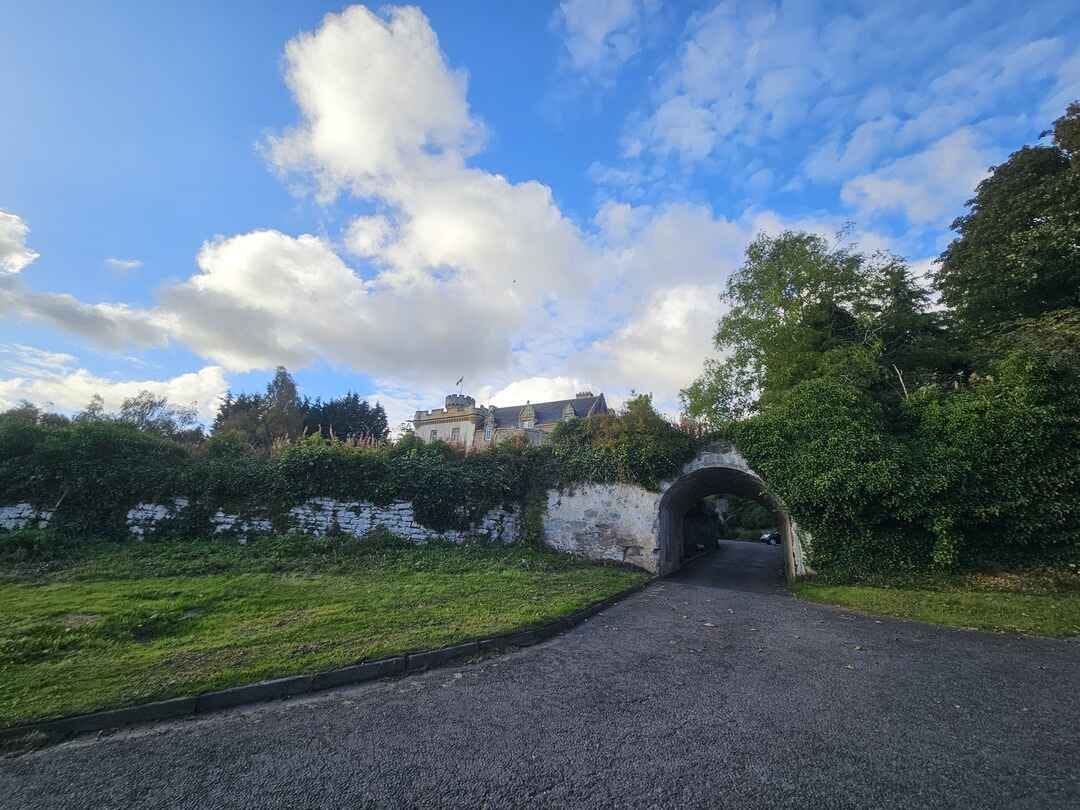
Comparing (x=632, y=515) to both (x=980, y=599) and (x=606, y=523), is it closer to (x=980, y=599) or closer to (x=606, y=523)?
(x=606, y=523)

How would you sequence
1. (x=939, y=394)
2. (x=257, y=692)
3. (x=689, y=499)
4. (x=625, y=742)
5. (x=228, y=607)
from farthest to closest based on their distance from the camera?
(x=689, y=499) → (x=939, y=394) → (x=228, y=607) → (x=257, y=692) → (x=625, y=742)

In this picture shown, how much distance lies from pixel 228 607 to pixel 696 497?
15.9 meters

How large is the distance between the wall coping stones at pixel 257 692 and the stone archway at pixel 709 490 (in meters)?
8.76

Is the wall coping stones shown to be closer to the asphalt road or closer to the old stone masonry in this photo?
the asphalt road

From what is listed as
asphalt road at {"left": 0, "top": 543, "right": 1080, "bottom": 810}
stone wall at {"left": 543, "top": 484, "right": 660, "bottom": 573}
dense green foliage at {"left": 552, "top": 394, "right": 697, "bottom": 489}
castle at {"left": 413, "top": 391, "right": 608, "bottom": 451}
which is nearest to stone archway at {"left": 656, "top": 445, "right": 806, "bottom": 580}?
stone wall at {"left": 543, "top": 484, "right": 660, "bottom": 573}

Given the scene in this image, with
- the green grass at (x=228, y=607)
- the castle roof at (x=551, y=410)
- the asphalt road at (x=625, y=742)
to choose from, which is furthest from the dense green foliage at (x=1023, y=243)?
the castle roof at (x=551, y=410)

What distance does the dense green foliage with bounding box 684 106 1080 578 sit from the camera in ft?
33.0

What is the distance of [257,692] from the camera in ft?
14.7

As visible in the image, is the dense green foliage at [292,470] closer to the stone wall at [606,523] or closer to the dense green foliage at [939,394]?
the stone wall at [606,523]

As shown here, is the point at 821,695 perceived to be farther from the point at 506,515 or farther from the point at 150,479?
the point at 150,479

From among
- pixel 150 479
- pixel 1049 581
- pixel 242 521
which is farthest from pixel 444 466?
pixel 1049 581

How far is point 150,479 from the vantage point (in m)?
13.2

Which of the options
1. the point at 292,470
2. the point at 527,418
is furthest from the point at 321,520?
the point at 527,418

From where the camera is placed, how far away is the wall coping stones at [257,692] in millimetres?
3736
